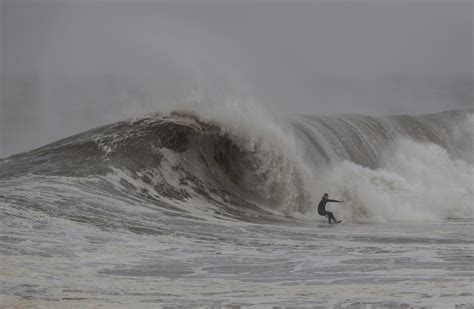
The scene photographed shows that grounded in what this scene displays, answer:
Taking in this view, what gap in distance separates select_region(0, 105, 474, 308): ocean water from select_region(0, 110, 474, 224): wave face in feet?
0.16

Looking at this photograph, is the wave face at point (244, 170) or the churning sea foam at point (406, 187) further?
the churning sea foam at point (406, 187)

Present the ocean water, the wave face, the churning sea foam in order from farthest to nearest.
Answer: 1. the churning sea foam
2. the wave face
3. the ocean water

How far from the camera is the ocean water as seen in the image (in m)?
8.22

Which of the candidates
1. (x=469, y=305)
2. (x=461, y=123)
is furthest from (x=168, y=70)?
(x=469, y=305)

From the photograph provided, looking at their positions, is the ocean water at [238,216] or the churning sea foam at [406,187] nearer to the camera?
the ocean water at [238,216]

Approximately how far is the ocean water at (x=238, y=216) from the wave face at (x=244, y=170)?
50 millimetres

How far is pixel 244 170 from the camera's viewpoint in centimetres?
1959

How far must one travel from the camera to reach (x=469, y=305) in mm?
7410

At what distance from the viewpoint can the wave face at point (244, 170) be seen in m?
15.3

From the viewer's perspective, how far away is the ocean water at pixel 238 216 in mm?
8219

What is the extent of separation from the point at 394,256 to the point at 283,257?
161 centimetres

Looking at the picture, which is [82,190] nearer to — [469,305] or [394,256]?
[394,256]

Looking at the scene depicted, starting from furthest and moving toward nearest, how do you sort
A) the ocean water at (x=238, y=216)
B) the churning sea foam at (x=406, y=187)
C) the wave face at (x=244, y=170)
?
the churning sea foam at (x=406, y=187) → the wave face at (x=244, y=170) → the ocean water at (x=238, y=216)

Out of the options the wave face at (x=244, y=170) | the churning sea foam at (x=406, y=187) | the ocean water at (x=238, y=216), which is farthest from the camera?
the churning sea foam at (x=406, y=187)
